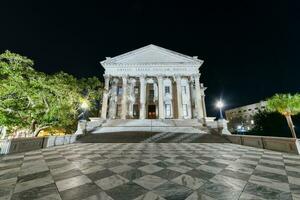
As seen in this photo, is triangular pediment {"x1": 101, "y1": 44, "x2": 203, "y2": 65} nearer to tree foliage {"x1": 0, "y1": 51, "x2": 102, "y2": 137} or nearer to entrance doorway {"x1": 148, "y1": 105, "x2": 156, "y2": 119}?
entrance doorway {"x1": 148, "y1": 105, "x2": 156, "y2": 119}

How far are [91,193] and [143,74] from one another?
2552 centimetres

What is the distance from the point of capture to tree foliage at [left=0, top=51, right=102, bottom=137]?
11070mm

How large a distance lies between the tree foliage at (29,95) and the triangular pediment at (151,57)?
11807 mm

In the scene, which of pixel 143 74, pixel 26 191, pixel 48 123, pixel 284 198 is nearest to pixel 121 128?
pixel 48 123

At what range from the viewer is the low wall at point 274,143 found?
7.41 metres

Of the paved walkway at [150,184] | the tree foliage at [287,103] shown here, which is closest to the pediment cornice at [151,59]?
the tree foliage at [287,103]

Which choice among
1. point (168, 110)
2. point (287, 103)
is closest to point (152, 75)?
point (168, 110)

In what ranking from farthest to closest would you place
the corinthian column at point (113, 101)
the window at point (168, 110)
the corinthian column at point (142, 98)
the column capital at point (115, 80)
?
the window at point (168, 110), the column capital at point (115, 80), the corinthian column at point (113, 101), the corinthian column at point (142, 98)

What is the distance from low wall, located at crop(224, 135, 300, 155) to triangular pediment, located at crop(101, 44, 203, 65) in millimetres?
19381

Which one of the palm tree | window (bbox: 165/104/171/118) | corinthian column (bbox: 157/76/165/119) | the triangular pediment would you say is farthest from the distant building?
the palm tree

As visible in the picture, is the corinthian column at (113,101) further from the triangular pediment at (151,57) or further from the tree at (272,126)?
the tree at (272,126)

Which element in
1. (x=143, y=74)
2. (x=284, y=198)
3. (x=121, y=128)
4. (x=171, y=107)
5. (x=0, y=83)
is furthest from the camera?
(x=171, y=107)

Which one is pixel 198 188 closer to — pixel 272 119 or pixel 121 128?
pixel 121 128

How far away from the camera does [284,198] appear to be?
2561 mm
